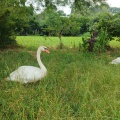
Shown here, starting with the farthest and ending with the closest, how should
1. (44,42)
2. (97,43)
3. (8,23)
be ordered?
(44,42)
(8,23)
(97,43)

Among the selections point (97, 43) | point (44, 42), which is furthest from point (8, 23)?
point (44, 42)

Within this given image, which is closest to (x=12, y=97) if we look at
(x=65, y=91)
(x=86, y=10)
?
(x=65, y=91)

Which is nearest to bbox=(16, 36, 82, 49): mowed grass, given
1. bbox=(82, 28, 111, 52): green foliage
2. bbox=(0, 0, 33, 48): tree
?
bbox=(0, 0, 33, 48): tree

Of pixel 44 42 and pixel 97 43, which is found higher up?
pixel 97 43

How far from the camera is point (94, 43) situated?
11781 mm

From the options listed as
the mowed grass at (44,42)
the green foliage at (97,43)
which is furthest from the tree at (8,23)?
the green foliage at (97,43)

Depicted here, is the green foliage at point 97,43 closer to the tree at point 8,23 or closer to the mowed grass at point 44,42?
the mowed grass at point 44,42

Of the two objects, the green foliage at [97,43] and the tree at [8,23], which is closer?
the green foliage at [97,43]

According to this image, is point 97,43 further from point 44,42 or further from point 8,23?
point 44,42

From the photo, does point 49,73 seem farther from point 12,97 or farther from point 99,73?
point 12,97

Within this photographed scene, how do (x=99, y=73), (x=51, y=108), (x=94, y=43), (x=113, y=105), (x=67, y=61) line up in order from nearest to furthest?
(x=51, y=108), (x=113, y=105), (x=99, y=73), (x=67, y=61), (x=94, y=43)

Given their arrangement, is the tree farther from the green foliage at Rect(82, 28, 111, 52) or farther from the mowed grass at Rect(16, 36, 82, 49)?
the green foliage at Rect(82, 28, 111, 52)

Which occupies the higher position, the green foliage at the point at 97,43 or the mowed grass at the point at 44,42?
the green foliage at the point at 97,43

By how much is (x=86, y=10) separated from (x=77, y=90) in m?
10.5
